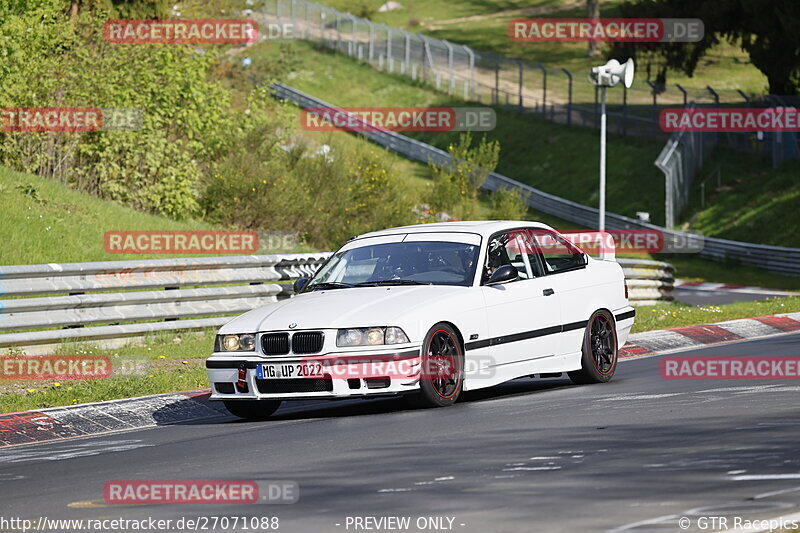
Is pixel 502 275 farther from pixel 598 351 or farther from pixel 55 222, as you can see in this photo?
pixel 55 222

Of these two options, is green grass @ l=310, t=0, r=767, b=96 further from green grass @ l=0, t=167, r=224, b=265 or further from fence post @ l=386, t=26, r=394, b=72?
green grass @ l=0, t=167, r=224, b=265

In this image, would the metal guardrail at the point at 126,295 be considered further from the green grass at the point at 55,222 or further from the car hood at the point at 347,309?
the car hood at the point at 347,309

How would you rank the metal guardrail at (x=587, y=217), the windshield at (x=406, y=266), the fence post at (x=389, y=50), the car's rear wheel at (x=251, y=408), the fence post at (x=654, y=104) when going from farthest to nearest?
the fence post at (x=389, y=50) < the fence post at (x=654, y=104) < the metal guardrail at (x=587, y=217) < the windshield at (x=406, y=266) < the car's rear wheel at (x=251, y=408)

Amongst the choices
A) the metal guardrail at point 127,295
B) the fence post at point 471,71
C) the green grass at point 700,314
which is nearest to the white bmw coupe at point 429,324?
the metal guardrail at point 127,295

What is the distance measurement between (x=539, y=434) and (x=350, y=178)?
78.7ft

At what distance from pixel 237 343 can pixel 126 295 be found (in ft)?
18.3

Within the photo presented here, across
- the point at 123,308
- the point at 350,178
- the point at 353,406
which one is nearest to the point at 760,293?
the point at 350,178

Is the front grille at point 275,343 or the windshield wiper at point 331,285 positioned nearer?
the front grille at point 275,343

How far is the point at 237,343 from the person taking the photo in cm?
1145

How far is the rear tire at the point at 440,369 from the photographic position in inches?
437

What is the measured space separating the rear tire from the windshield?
2.62 ft

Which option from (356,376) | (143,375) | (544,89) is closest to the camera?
(356,376)

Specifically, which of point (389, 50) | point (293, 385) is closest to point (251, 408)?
point (293, 385)

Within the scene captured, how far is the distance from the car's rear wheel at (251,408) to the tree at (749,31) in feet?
131
